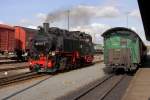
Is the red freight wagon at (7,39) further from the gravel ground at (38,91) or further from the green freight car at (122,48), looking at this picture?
the gravel ground at (38,91)

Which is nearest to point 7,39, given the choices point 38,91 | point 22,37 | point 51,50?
point 22,37

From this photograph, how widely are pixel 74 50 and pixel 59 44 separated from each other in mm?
3772

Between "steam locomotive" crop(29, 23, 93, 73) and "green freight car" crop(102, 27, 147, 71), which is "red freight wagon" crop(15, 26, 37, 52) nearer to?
"steam locomotive" crop(29, 23, 93, 73)

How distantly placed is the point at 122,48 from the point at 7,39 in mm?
13503

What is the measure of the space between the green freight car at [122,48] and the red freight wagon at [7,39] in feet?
39.2

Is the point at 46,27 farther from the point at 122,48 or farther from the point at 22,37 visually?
the point at 22,37

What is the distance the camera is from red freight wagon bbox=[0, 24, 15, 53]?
32.1 meters

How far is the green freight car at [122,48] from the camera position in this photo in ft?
77.2

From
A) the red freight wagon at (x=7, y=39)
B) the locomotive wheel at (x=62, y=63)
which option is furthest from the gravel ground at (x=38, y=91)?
the red freight wagon at (x=7, y=39)

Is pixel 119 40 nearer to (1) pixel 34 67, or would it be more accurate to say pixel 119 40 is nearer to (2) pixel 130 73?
(2) pixel 130 73

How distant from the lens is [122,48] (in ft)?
77.9

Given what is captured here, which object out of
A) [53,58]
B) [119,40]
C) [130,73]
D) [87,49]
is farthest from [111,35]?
[87,49]

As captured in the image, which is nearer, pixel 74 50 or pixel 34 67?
pixel 34 67

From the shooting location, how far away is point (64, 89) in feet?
52.6
